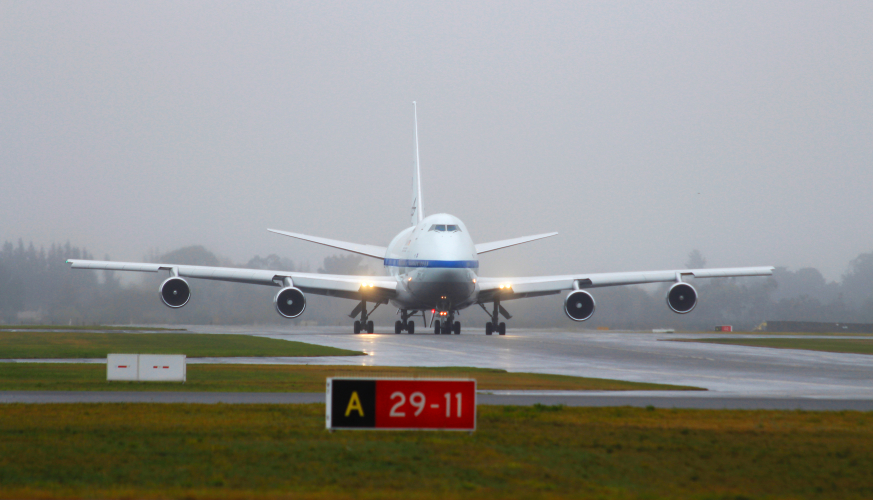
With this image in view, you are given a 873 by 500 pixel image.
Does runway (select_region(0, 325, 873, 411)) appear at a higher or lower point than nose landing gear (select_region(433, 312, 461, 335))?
Answer: lower

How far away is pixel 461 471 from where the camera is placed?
29.5ft

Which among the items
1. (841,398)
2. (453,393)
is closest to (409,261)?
(841,398)

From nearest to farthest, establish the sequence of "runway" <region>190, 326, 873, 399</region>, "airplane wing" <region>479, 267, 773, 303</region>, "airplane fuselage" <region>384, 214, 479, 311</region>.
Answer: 1. "runway" <region>190, 326, 873, 399</region>
2. "airplane fuselage" <region>384, 214, 479, 311</region>
3. "airplane wing" <region>479, 267, 773, 303</region>

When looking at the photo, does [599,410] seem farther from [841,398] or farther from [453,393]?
[841,398]

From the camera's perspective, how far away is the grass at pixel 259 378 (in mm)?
17906

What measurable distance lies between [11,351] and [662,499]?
27.2 m

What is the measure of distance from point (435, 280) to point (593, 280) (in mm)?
8641

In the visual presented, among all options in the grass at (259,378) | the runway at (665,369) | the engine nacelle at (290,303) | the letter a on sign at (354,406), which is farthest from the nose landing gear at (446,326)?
the letter a on sign at (354,406)

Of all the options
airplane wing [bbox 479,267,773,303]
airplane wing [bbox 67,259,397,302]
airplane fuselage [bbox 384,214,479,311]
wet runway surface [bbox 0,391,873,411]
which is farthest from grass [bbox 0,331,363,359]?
airplane wing [bbox 479,267,773,303]

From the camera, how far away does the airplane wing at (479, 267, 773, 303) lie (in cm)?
4334

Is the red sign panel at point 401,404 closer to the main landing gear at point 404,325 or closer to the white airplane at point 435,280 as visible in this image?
the white airplane at point 435,280

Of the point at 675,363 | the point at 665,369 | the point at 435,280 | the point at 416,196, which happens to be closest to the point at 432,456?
the point at 665,369

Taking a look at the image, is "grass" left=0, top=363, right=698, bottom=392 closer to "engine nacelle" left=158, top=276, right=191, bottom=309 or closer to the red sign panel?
the red sign panel

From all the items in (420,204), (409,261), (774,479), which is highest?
(420,204)
